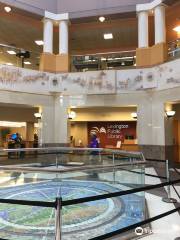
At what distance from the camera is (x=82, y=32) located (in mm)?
14336

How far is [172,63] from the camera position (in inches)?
412

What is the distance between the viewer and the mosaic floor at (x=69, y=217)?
386 cm

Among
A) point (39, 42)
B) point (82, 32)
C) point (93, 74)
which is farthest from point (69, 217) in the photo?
point (39, 42)

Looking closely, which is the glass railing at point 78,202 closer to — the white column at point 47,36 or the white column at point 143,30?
the white column at point 143,30

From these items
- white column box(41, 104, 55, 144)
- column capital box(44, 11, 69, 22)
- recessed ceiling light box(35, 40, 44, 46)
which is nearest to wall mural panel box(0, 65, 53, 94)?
white column box(41, 104, 55, 144)

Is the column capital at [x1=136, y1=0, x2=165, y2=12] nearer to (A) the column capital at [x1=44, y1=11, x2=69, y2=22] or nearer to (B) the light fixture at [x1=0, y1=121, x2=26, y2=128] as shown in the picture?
(A) the column capital at [x1=44, y1=11, x2=69, y2=22]

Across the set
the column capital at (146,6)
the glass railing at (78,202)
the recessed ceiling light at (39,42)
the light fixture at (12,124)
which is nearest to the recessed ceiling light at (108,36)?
the column capital at (146,6)

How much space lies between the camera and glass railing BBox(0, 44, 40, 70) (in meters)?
11.6

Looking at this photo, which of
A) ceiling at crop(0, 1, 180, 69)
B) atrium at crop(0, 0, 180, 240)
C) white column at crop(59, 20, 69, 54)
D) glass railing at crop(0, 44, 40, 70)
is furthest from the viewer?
white column at crop(59, 20, 69, 54)

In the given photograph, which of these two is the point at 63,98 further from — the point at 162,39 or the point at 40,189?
the point at 40,189

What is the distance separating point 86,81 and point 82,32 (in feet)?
11.4

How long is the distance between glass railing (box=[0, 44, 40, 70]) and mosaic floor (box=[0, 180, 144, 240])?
7.43 metres

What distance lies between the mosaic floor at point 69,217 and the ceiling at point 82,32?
7.92 m

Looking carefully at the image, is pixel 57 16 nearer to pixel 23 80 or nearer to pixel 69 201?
pixel 23 80
